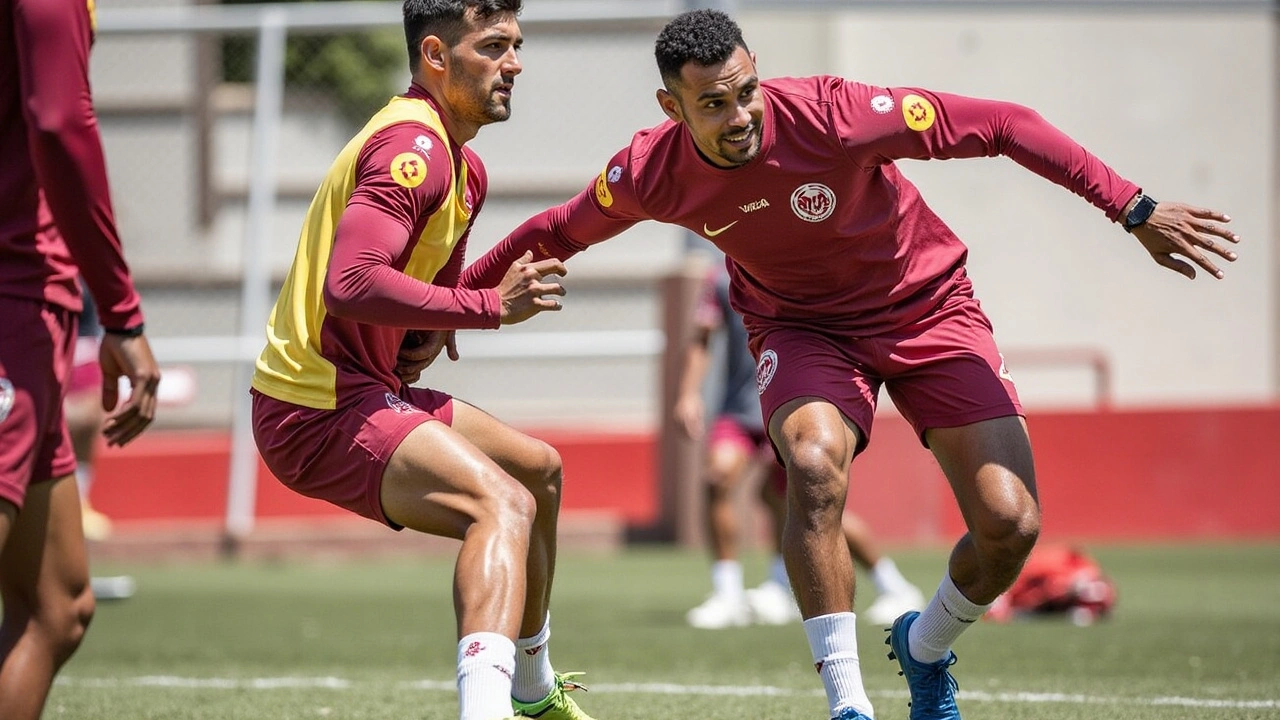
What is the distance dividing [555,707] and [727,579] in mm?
4289

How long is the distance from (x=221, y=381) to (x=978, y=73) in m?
10.9

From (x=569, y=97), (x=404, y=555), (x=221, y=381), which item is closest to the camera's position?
(x=404, y=555)

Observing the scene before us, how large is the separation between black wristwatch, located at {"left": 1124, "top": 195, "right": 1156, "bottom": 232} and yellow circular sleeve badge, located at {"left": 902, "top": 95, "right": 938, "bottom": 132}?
674mm

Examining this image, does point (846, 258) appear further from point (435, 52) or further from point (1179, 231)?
point (435, 52)

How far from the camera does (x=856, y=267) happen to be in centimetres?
528

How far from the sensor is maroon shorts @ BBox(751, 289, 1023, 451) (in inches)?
205

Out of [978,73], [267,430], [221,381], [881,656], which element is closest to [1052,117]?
[978,73]

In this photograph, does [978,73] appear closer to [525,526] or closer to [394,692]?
[394,692]

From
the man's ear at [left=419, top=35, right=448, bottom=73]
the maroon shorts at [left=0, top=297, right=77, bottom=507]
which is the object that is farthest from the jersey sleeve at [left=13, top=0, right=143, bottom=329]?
the man's ear at [left=419, top=35, right=448, bottom=73]

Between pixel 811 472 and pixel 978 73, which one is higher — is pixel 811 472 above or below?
above

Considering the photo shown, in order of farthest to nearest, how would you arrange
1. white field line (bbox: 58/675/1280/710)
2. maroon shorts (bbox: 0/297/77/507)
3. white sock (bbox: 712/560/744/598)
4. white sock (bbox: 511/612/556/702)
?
white sock (bbox: 712/560/744/598)
white field line (bbox: 58/675/1280/710)
white sock (bbox: 511/612/556/702)
maroon shorts (bbox: 0/297/77/507)

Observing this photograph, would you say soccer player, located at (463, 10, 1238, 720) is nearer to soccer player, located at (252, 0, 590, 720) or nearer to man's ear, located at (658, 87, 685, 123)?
man's ear, located at (658, 87, 685, 123)

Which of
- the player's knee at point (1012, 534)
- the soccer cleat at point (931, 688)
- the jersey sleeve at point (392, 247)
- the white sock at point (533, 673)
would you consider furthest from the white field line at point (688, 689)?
the jersey sleeve at point (392, 247)

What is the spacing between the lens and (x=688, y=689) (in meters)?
6.44
